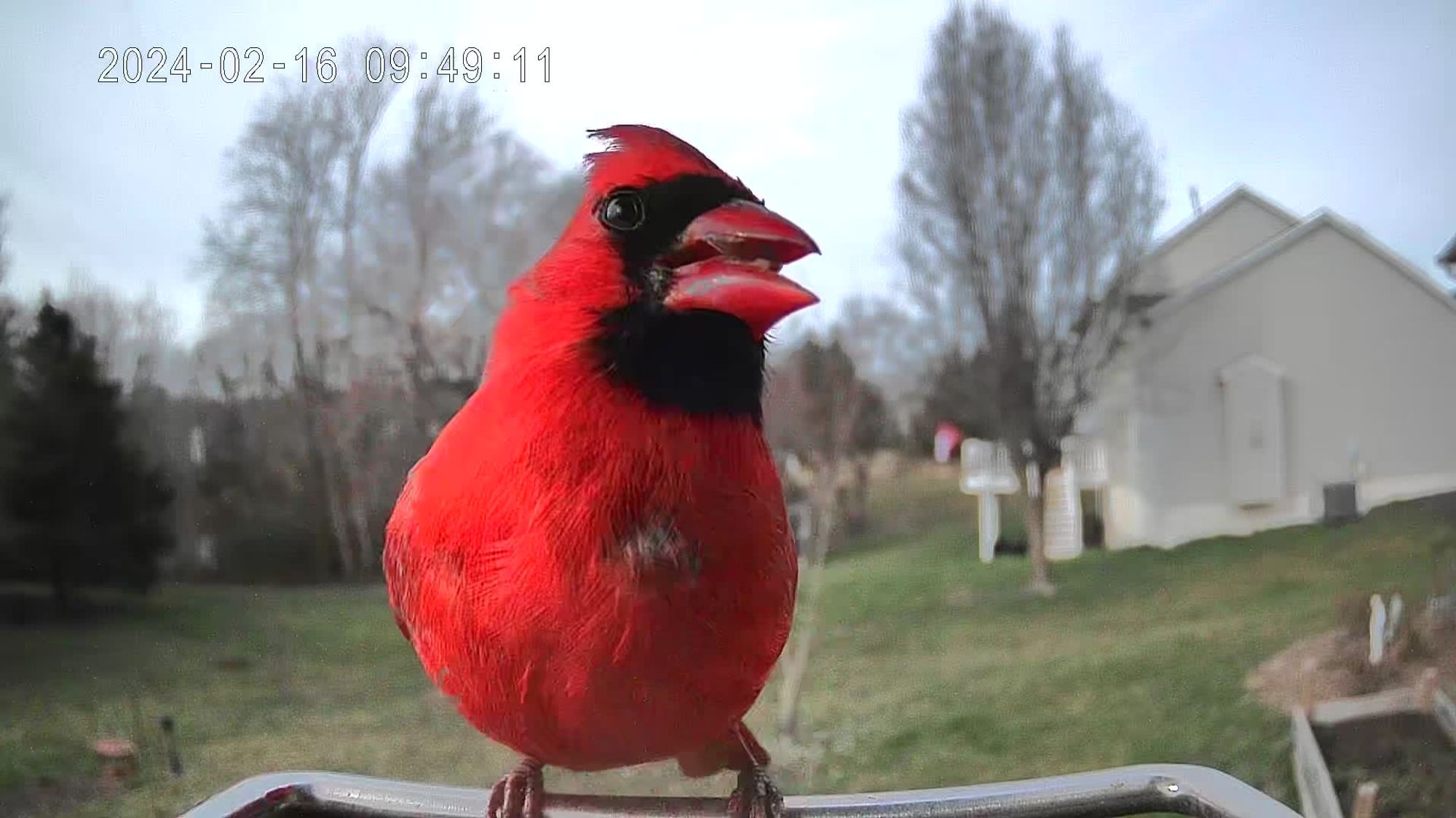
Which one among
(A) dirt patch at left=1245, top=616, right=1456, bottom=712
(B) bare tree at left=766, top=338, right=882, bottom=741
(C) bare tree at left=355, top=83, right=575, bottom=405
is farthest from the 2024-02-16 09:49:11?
(A) dirt patch at left=1245, top=616, right=1456, bottom=712

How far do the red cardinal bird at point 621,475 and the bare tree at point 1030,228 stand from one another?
0.96 metres

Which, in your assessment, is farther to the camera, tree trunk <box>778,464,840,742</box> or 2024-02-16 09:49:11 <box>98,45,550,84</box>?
tree trunk <box>778,464,840,742</box>

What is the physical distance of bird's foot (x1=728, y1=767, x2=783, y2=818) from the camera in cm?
58

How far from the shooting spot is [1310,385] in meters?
1.52

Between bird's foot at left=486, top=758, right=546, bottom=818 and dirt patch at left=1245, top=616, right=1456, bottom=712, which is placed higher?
bird's foot at left=486, top=758, right=546, bottom=818

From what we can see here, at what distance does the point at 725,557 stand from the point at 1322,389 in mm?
1426

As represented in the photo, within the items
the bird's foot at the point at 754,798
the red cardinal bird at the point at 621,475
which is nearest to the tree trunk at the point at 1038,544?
the bird's foot at the point at 754,798

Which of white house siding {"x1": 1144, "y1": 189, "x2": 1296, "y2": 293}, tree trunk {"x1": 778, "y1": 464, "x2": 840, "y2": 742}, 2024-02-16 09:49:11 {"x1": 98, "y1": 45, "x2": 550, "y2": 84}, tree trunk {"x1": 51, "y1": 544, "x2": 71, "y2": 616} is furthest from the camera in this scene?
white house siding {"x1": 1144, "y1": 189, "x2": 1296, "y2": 293}

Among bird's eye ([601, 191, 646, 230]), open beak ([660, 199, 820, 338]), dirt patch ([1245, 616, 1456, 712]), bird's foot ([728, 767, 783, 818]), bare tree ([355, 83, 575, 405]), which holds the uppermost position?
bare tree ([355, 83, 575, 405])

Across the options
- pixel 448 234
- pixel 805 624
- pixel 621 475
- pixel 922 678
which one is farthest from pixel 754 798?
pixel 922 678

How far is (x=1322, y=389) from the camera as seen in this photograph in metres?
1.52

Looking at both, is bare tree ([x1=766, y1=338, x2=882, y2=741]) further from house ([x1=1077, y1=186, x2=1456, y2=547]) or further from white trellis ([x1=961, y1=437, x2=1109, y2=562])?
house ([x1=1077, y1=186, x2=1456, y2=547])

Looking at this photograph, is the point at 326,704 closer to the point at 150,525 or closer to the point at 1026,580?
the point at 150,525

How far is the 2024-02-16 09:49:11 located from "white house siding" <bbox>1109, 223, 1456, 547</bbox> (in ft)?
3.51
